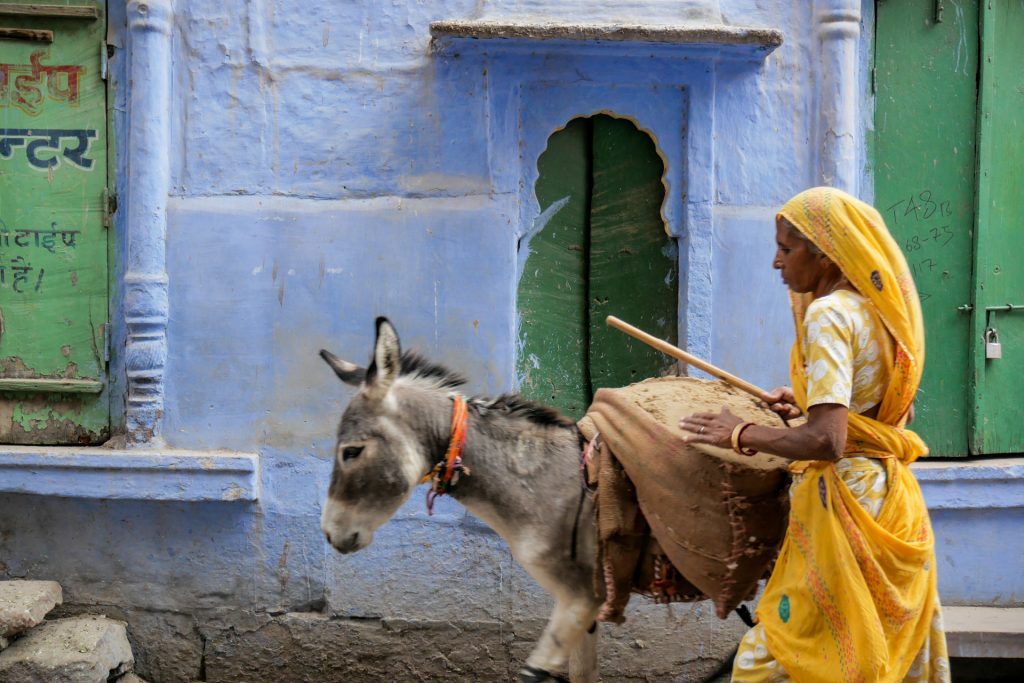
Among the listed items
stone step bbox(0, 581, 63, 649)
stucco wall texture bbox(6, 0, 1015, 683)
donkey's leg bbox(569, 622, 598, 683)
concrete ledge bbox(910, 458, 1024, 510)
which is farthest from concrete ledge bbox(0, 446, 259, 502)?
concrete ledge bbox(910, 458, 1024, 510)

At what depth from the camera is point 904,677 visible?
302cm

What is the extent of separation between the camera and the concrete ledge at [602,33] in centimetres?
463

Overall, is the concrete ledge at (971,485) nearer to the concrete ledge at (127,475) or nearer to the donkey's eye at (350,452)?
the donkey's eye at (350,452)

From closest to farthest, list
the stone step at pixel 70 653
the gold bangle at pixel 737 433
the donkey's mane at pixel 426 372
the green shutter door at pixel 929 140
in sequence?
the gold bangle at pixel 737 433 → the donkey's mane at pixel 426 372 → the stone step at pixel 70 653 → the green shutter door at pixel 929 140

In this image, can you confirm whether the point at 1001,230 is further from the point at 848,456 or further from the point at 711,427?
the point at 711,427

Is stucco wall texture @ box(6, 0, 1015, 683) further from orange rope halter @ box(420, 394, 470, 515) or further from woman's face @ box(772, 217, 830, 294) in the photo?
woman's face @ box(772, 217, 830, 294)

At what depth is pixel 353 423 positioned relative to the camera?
133 inches

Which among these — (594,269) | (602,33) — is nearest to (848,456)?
(594,269)

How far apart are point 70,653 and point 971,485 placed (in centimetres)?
405

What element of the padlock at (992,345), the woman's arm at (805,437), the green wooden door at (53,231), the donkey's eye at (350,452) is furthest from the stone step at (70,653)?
the padlock at (992,345)

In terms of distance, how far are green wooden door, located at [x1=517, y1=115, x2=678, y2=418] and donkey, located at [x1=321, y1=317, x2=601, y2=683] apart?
64.0 inches

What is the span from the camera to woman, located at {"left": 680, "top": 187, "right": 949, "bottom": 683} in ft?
9.18

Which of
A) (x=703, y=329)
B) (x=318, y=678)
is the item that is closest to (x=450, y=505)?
(x=318, y=678)

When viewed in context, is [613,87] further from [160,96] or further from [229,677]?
[229,677]
